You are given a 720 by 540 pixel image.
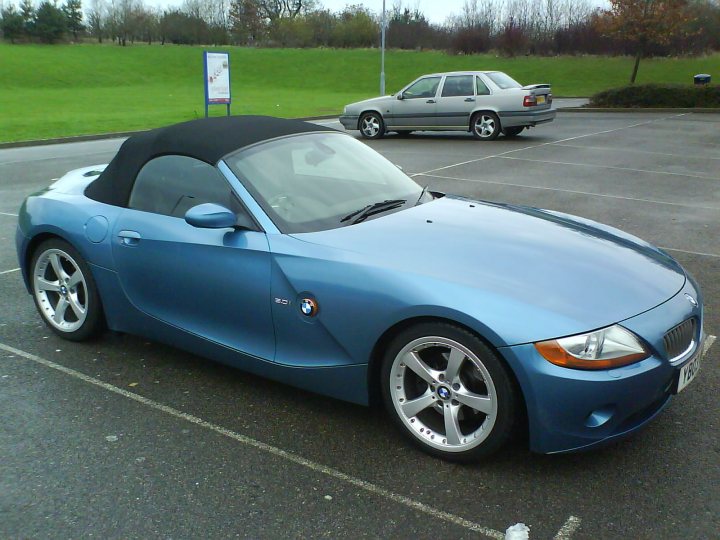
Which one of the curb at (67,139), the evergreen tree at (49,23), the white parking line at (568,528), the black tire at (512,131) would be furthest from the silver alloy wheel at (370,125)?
the evergreen tree at (49,23)

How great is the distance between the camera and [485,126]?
17922 mm

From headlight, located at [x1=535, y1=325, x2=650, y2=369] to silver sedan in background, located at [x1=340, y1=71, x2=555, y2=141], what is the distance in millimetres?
15115

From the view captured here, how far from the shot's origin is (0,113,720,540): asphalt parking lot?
9.58 ft

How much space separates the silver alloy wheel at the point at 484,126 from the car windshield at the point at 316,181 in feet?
44.7

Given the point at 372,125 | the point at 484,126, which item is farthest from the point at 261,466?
the point at 372,125

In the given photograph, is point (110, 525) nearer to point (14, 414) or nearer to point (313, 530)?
point (313, 530)

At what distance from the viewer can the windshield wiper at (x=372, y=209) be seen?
3979mm

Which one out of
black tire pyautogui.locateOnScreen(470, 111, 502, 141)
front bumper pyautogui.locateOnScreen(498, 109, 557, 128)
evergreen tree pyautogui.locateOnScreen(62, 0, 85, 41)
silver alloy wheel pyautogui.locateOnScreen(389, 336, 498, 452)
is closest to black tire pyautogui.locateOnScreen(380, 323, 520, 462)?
silver alloy wheel pyautogui.locateOnScreen(389, 336, 498, 452)

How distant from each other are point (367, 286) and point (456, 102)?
51.0 ft

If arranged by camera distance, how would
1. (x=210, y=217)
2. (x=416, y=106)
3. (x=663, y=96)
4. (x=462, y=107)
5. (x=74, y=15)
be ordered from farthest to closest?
(x=74, y=15) < (x=663, y=96) < (x=416, y=106) < (x=462, y=107) < (x=210, y=217)

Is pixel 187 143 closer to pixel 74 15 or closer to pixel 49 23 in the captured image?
pixel 49 23

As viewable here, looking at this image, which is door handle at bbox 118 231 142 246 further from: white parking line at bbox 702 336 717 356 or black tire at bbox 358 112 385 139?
black tire at bbox 358 112 385 139

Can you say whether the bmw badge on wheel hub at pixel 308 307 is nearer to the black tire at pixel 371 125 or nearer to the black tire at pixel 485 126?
the black tire at pixel 485 126

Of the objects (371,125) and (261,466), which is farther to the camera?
(371,125)
